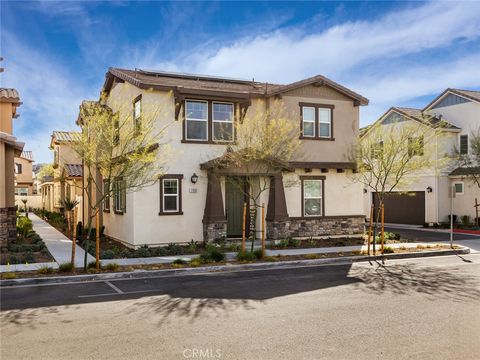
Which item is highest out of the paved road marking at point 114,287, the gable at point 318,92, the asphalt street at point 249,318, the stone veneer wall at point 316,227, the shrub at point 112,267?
the gable at point 318,92

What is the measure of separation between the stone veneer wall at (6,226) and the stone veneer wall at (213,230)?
23.0 feet

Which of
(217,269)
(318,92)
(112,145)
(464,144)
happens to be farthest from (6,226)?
(464,144)

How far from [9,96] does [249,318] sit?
1814 cm

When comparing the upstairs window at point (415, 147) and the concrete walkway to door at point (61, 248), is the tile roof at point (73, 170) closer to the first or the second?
the concrete walkway to door at point (61, 248)

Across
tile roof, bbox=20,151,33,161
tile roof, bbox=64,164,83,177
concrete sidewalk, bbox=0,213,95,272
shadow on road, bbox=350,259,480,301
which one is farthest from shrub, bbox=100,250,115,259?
tile roof, bbox=20,151,33,161

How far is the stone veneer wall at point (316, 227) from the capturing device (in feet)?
63.0

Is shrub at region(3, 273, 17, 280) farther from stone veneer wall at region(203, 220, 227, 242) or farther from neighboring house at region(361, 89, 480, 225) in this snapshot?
neighboring house at region(361, 89, 480, 225)

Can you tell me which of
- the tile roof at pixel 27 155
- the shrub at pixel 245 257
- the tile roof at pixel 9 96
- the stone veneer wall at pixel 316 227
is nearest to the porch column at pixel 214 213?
the stone veneer wall at pixel 316 227

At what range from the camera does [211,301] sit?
9.68 metres

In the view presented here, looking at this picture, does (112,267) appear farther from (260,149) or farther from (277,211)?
(277,211)

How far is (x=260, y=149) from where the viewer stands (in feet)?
50.8

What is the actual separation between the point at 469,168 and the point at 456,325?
21.7 m

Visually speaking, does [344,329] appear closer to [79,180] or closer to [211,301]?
[211,301]

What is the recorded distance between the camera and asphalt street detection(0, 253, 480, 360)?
669cm
